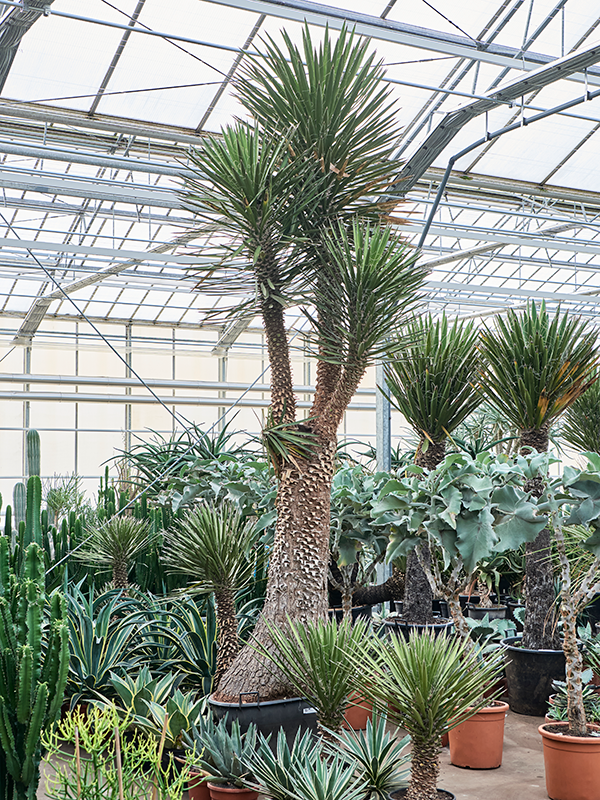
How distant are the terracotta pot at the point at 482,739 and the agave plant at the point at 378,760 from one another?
2.38 feet

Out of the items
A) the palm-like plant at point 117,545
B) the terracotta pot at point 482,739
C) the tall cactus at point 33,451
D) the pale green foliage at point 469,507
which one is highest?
the tall cactus at point 33,451

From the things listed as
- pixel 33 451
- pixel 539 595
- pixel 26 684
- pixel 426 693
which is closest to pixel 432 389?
pixel 539 595

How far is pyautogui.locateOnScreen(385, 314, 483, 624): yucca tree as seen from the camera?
3.81 metres

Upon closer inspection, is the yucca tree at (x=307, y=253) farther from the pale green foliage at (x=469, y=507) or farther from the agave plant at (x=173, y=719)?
the pale green foliage at (x=469, y=507)

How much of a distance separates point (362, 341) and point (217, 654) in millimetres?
1539

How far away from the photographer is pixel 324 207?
2996mm

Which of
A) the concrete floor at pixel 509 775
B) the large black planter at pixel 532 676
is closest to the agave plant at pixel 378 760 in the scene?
the concrete floor at pixel 509 775

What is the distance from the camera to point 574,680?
9.12 feet

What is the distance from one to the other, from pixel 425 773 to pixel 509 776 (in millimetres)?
1038

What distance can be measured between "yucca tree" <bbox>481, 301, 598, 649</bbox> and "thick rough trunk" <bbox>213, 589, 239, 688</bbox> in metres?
1.38

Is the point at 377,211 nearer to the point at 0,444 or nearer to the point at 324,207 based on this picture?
the point at 324,207

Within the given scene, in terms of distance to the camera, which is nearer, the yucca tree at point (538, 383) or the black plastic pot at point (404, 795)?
the black plastic pot at point (404, 795)

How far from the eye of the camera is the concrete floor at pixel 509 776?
282cm

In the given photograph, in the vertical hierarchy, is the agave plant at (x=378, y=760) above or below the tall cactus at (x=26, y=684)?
below
